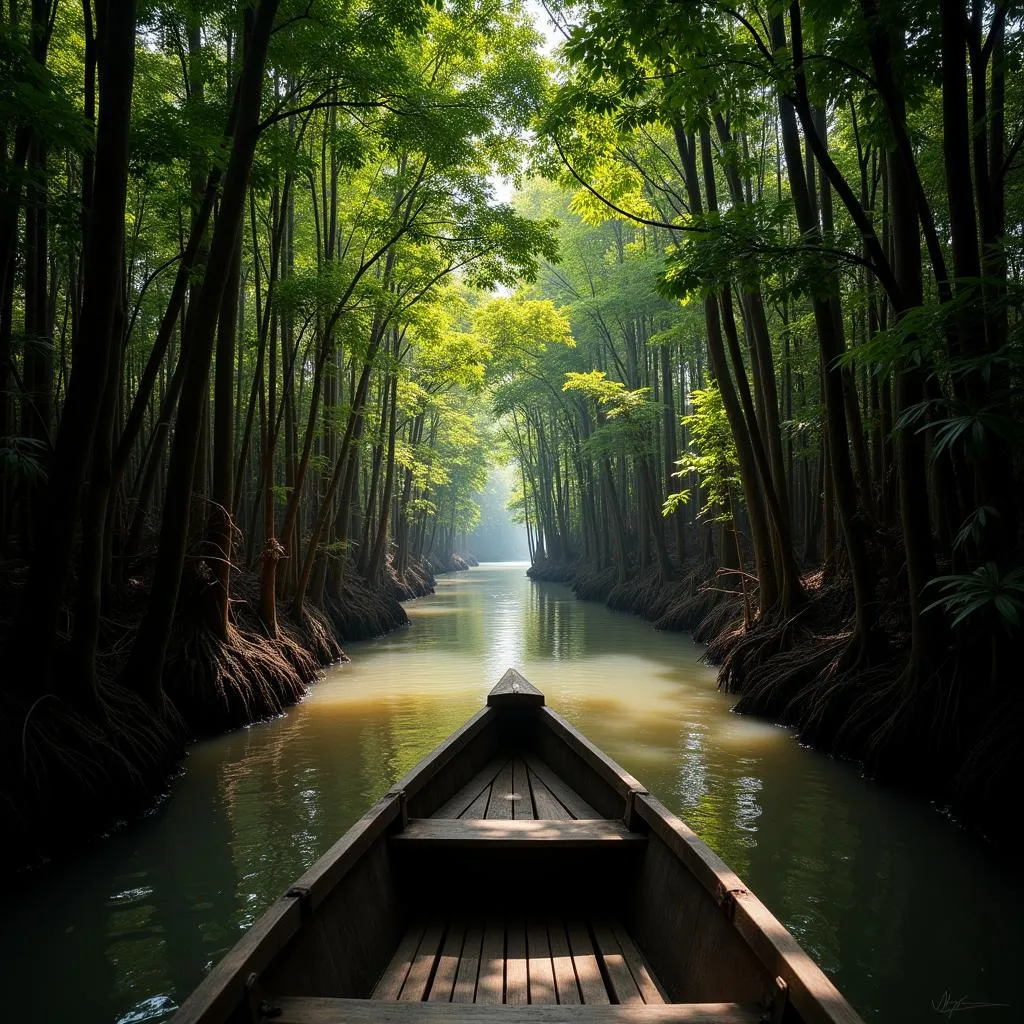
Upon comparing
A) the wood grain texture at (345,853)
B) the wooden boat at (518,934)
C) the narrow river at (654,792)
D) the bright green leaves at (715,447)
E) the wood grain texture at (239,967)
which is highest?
the bright green leaves at (715,447)

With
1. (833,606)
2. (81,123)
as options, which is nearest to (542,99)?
(81,123)

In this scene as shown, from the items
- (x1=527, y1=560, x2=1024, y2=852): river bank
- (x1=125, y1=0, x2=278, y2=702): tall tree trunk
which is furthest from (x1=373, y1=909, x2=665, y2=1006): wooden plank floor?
(x1=125, y1=0, x2=278, y2=702): tall tree trunk

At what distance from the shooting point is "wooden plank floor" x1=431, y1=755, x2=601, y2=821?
3990mm

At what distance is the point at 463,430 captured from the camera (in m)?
28.0

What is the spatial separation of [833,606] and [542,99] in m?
7.72

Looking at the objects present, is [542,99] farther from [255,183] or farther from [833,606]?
[833,606]

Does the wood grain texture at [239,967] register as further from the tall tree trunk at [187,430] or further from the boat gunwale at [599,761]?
the tall tree trunk at [187,430]

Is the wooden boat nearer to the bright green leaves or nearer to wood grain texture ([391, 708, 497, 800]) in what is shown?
wood grain texture ([391, 708, 497, 800])

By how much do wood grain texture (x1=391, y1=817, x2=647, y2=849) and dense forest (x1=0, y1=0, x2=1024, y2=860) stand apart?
6.71 ft

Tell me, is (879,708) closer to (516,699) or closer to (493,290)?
(516,699)

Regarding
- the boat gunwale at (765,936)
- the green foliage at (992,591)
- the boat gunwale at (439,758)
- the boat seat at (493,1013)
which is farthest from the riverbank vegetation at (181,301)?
the green foliage at (992,591)

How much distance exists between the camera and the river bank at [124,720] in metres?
4.21

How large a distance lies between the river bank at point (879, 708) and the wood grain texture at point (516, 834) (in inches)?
109

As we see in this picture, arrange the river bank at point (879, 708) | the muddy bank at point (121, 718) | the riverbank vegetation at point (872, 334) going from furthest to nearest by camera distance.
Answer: the river bank at point (879, 708)
the riverbank vegetation at point (872, 334)
the muddy bank at point (121, 718)
